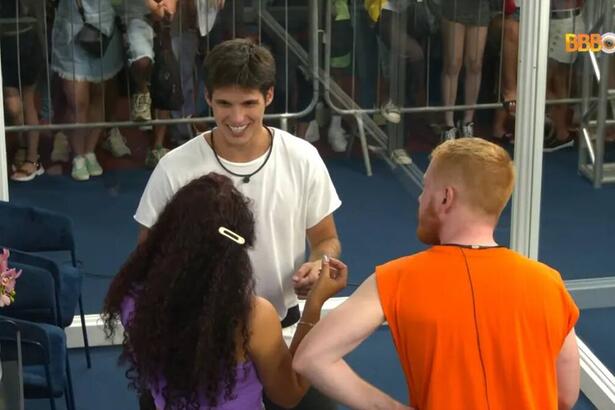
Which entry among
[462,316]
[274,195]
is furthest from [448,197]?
[274,195]

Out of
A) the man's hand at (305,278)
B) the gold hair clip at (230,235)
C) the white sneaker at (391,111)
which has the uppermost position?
the gold hair clip at (230,235)

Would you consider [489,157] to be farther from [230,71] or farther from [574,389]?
[230,71]

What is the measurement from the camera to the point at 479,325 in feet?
6.63

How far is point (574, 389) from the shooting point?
2180 millimetres

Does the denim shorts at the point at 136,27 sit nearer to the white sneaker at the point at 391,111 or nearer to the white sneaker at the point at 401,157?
the white sneaker at the point at 391,111

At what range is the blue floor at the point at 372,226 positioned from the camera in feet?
14.6

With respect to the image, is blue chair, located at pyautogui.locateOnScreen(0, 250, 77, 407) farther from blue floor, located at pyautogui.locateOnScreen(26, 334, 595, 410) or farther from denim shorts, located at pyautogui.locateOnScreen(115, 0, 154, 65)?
denim shorts, located at pyautogui.locateOnScreen(115, 0, 154, 65)

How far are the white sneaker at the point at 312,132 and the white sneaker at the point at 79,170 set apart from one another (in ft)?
3.39

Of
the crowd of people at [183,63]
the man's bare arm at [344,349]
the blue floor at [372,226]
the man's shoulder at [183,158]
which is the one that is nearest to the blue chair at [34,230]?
the blue floor at [372,226]

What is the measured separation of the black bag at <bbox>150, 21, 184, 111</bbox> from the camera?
4781 millimetres

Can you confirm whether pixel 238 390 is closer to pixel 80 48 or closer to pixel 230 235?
pixel 230 235

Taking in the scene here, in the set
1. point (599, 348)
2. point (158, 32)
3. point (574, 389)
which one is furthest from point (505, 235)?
point (574, 389)

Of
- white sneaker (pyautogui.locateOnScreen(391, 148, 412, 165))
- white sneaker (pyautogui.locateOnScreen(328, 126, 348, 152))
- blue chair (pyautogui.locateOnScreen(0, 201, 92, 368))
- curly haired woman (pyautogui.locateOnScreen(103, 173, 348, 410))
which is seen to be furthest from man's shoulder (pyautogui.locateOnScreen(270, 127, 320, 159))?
white sneaker (pyautogui.locateOnScreen(391, 148, 412, 165))

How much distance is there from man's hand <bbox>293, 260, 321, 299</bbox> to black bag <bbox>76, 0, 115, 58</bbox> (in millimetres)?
2392
